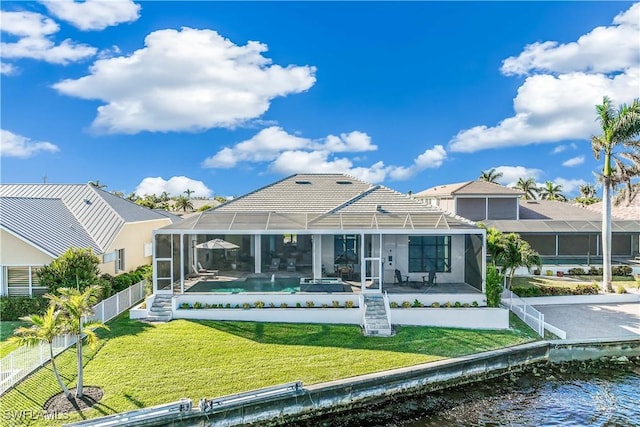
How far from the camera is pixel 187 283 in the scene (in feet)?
65.0

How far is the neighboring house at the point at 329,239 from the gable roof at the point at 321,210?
0.16 ft

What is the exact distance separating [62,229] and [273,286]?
38.1 ft

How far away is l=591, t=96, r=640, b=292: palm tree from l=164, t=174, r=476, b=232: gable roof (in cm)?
1132

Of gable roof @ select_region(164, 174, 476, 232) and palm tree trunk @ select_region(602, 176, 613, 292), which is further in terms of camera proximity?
palm tree trunk @ select_region(602, 176, 613, 292)

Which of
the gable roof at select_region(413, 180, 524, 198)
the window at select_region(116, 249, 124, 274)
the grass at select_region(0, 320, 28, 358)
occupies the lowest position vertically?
the grass at select_region(0, 320, 28, 358)

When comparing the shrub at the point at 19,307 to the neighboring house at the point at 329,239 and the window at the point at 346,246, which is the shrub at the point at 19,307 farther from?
the window at the point at 346,246

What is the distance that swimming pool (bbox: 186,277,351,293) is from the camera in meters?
17.9

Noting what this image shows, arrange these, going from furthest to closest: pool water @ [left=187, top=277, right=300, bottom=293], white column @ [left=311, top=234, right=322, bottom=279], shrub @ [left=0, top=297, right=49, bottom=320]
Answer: white column @ [left=311, top=234, right=322, bottom=279] < pool water @ [left=187, top=277, right=300, bottom=293] < shrub @ [left=0, top=297, right=49, bottom=320]

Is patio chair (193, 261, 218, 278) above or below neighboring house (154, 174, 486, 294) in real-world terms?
below

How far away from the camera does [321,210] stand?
70.9ft

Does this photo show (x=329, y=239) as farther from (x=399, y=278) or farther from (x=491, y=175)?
(x=491, y=175)

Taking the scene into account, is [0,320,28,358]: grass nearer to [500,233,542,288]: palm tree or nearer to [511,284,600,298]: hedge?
[500,233,542,288]: palm tree

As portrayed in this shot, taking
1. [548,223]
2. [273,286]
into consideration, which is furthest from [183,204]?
[548,223]

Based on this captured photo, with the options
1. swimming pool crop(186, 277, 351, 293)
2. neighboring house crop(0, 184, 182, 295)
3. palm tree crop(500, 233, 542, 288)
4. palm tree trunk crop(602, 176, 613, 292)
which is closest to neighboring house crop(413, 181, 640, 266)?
palm tree trunk crop(602, 176, 613, 292)
